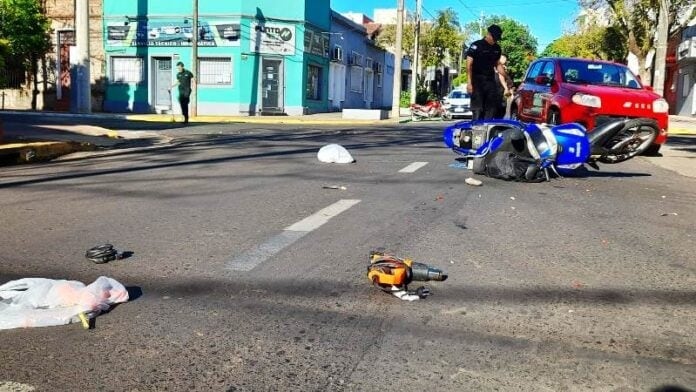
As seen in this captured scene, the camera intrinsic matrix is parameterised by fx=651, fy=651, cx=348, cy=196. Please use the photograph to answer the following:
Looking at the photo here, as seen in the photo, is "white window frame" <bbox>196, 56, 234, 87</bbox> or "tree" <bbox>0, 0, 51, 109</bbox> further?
"white window frame" <bbox>196, 56, 234, 87</bbox>

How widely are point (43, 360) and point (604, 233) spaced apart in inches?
172

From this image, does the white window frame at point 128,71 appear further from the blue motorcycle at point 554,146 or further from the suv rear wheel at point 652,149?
the blue motorcycle at point 554,146

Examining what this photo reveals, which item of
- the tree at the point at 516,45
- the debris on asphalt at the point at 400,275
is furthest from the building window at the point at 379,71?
the debris on asphalt at the point at 400,275

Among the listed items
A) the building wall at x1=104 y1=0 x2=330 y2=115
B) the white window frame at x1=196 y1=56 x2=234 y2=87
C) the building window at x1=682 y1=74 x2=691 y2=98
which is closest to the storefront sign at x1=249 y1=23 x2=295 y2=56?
the building wall at x1=104 y1=0 x2=330 y2=115

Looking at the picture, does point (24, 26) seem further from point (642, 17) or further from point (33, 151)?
point (642, 17)

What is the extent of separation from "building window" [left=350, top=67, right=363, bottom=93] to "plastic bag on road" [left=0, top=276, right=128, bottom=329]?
123 feet

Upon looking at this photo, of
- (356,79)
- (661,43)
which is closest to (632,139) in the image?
(661,43)

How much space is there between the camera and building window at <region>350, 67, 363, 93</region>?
134 feet

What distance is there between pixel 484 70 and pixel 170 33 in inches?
945

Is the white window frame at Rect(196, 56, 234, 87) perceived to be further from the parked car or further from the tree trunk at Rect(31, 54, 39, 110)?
the parked car

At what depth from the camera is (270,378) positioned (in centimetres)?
278

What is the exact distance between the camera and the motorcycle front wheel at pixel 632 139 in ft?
25.9

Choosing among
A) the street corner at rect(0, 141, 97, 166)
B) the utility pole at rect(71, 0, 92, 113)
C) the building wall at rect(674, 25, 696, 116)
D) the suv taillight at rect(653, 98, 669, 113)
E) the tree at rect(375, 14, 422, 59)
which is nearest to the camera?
the street corner at rect(0, 141, 97, 166)

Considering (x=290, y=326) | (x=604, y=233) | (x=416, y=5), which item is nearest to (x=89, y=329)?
(x=290, y=326)
